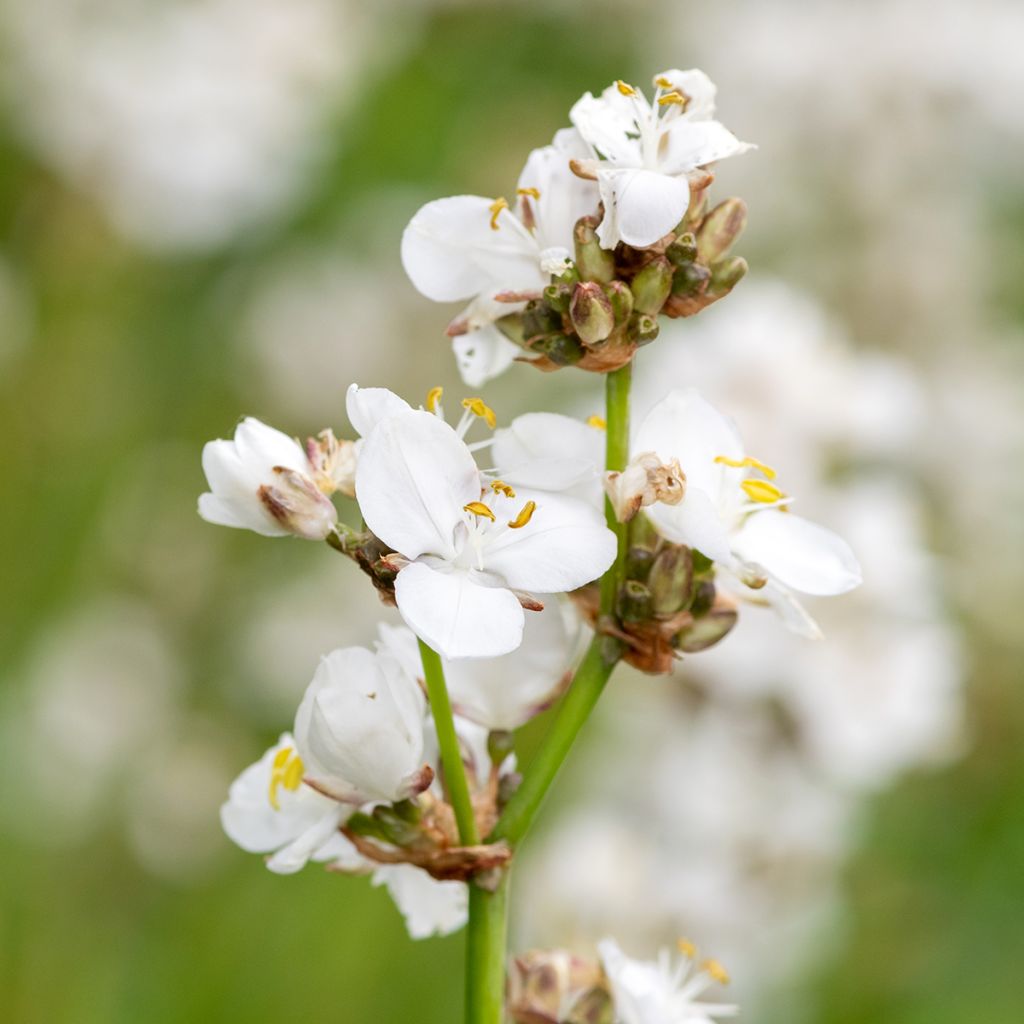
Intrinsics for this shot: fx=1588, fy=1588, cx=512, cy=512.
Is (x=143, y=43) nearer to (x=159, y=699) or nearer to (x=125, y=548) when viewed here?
(x=125, y=548)

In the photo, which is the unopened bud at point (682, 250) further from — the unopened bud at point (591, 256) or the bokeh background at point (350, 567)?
the bokeh background at point (350, 567)

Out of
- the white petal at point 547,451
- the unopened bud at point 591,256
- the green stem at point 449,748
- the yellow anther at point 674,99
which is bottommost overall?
the green stem at point 449,748

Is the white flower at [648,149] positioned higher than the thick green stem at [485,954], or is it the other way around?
the white flower at [648,149]

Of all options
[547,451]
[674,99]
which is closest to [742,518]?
[547,451]

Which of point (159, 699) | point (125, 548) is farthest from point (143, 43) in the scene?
point (159, 699)

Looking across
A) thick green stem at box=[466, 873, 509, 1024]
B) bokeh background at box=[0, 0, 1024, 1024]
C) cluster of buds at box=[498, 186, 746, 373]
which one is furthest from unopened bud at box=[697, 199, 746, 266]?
bokeh background at box=[0, 0, 1024, 1024]

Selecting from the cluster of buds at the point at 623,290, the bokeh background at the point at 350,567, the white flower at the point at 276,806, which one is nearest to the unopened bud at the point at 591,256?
the cluster of buds at the point at 623,290
